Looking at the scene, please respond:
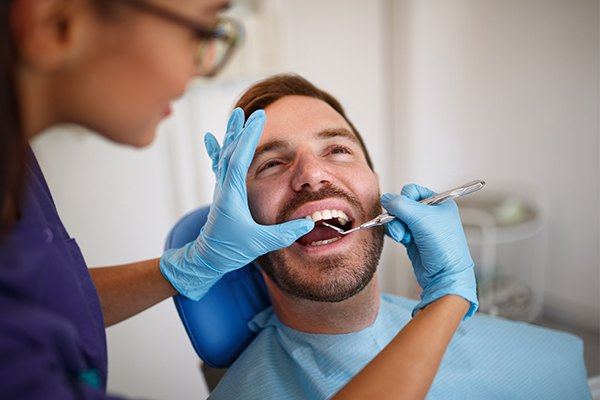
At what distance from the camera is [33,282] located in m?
0.60

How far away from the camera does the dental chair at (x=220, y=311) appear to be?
3.79 ft

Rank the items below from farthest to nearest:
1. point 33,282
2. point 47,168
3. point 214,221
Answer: point 47,168
point 214,221
point 33,282

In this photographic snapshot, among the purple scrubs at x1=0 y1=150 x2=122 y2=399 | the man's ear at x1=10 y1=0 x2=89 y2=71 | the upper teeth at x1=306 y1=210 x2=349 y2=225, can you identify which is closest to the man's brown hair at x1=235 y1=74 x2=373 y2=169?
the upper teeth at x1=306 y1=210 x2=349 y2=225

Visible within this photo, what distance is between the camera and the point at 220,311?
46.8 inches

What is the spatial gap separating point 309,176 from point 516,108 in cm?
185

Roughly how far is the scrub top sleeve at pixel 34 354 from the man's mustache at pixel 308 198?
1.82ft

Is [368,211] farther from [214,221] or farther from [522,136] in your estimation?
[522,136]

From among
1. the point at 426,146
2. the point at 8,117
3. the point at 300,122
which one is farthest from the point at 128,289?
the point at 426,146

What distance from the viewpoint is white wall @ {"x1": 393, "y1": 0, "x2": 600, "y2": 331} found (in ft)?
7.54

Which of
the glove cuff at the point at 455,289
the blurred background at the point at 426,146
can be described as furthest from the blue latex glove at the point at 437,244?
the blurred background at the point at 426,146

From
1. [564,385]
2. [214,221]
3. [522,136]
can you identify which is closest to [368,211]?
[214,221]

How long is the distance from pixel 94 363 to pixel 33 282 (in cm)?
19

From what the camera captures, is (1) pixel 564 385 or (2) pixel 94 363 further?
(1) pixel 564 385

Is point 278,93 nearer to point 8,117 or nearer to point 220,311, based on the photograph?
point 220,311
